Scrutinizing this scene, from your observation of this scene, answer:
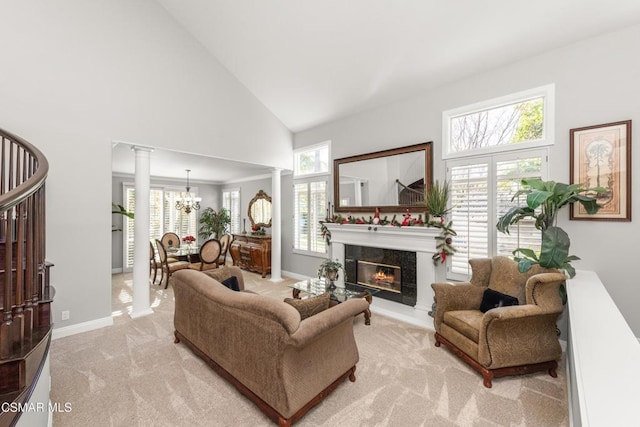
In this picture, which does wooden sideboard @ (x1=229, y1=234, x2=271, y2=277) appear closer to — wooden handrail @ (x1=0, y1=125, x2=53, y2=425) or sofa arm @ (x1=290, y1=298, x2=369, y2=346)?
sofa arm @ (x1=290, y1=298, x2=369, y2=346)

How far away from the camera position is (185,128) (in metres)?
4.14

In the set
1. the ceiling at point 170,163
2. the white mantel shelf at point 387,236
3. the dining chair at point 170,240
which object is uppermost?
the ceiling at point 170,163

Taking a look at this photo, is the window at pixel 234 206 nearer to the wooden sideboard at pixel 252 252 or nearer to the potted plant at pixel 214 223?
the potted plant at pixel 214 223

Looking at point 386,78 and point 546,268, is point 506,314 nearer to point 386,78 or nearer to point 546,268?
point 546,268

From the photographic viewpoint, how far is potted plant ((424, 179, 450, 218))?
3.59 m

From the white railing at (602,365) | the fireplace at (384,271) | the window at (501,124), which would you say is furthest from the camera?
the fireplace at (384,271)

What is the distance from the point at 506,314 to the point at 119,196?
7.94 meters

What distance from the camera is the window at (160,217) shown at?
6676 mm

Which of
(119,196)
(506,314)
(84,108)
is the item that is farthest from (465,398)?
(119,196)

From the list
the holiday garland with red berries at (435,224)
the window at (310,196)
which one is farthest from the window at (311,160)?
the holiday garland with red berries at (435,224)

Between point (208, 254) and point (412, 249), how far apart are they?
373cm

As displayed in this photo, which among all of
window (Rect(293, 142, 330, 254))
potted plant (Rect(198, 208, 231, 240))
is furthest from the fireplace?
potted plant (Rect(198, 208, 231, 240))

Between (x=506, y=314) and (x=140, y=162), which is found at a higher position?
(x=140, y=162)

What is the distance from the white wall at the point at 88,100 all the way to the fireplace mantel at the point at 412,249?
3.03 metres
